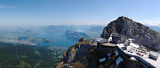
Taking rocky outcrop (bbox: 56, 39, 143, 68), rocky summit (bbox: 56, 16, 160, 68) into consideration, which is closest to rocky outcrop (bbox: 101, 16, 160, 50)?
rocky summit (bbox: 56, 16, 160, 68)

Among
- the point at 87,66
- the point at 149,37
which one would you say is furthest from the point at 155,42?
the point at 87,66

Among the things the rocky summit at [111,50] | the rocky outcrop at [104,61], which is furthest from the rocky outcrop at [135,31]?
the rocky outcrop at [104,61]

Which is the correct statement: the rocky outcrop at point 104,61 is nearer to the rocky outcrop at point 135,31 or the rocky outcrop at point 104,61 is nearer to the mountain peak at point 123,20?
the rocky outcrop at point 135,31

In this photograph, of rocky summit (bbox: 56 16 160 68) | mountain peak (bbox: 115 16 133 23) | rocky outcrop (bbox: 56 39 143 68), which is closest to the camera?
rocky outcrop (bbox: 56 39 143 68)

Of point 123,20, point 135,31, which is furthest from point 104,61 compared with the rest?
point 123,20

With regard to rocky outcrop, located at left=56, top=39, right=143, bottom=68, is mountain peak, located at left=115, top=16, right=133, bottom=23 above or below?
above

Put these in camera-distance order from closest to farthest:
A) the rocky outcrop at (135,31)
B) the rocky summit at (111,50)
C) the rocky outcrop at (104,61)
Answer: the rocky outcrop at (104,61), the rocky summit at (111,50), the rocky outcrop at (135,31)

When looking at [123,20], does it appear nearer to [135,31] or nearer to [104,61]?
[135,31]

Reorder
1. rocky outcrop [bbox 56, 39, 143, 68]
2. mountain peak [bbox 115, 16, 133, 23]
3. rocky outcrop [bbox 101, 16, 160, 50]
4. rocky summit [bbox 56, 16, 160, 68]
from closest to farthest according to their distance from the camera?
rocky outcrop [bbox 56, 39, 143, 68]
rocky summit [bbox 56, 16, 160, 68]
rocky outcrop [bbox 101, 16, 160, 50]
mountain peak [bbox 115, 16, 133, 23]

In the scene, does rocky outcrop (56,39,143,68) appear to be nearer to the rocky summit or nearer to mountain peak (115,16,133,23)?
the rocky summit
